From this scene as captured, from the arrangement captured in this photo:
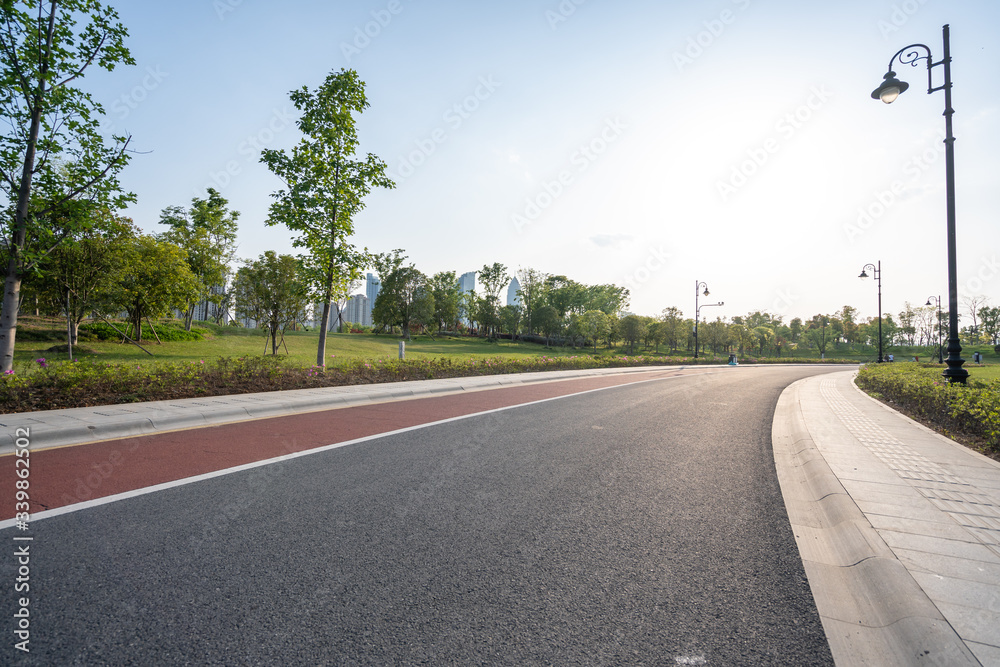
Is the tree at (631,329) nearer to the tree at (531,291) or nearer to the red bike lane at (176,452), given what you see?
the tree at (531,291)

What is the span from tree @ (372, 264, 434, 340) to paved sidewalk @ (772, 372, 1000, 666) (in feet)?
176

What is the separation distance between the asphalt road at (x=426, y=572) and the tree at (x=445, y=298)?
60.3 m

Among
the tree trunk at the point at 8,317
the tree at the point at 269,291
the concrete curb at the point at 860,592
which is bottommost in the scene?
the concrete curb at the point at 860,592

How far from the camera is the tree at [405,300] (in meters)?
58.2

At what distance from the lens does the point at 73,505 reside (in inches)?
139

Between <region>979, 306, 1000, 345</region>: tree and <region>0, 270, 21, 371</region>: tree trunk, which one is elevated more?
<region>979, 306, 1000, 345</region>: tree

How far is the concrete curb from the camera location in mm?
2131

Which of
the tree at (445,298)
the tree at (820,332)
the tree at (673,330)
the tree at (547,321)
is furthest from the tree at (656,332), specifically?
the tree at (820,332)

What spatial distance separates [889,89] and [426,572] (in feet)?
46.6

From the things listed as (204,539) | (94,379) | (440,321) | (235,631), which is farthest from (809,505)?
(440,321)

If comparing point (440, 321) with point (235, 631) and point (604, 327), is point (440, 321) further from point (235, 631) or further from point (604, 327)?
point (235, 631)

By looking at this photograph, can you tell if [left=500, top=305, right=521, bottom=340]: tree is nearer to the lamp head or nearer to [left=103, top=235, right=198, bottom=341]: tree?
[left=103, top=235, right=198, bottom=341]: tree

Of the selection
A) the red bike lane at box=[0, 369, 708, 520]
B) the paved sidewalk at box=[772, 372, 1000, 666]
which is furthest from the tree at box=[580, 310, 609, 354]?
the paved sidewalk at box=[772, 372, 1000, 666]

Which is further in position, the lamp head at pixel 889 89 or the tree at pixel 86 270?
the tree at pixel 86 270
